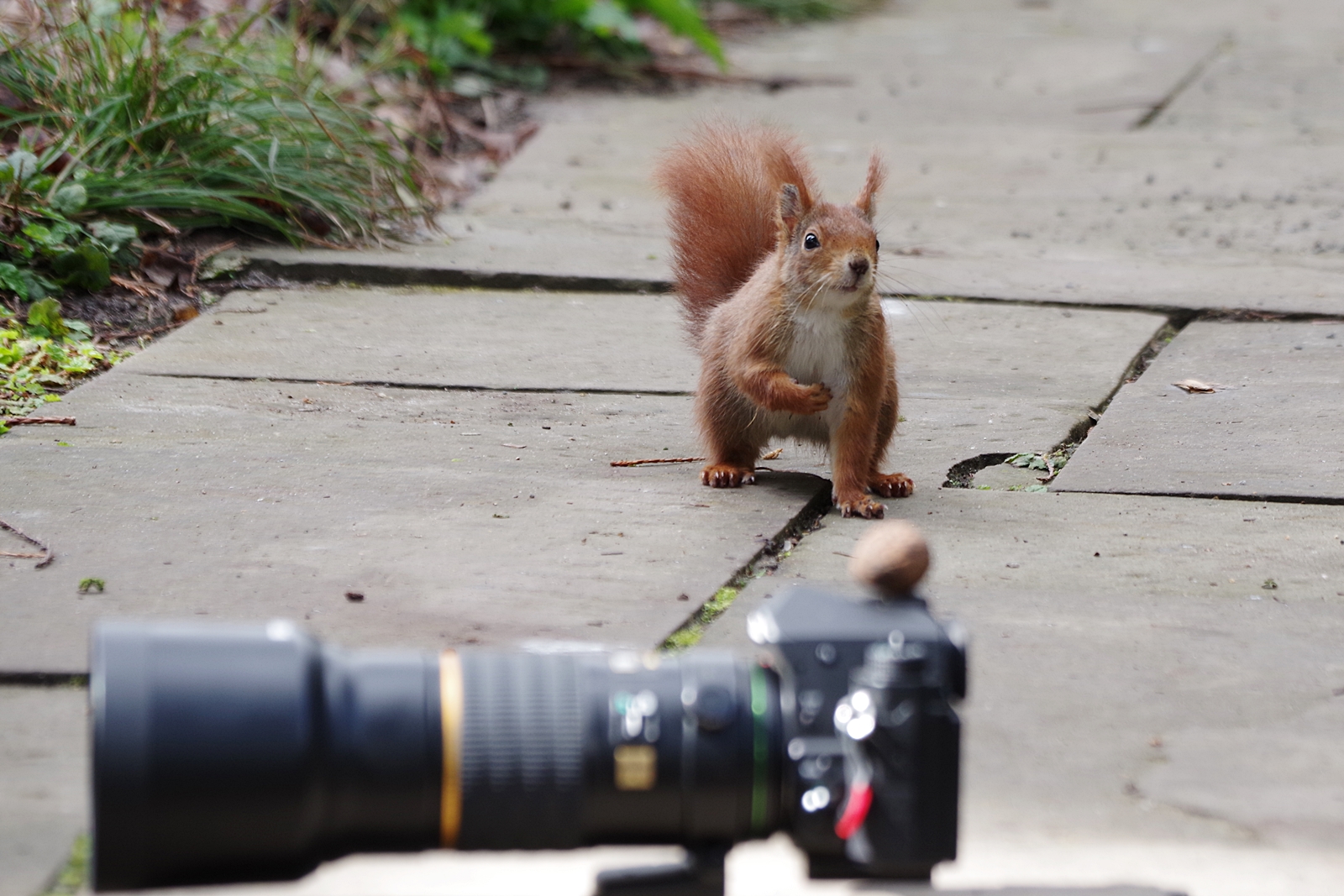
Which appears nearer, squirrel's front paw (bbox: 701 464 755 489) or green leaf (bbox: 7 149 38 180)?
squirrel's front paw (bbox: 701 464 755 489)

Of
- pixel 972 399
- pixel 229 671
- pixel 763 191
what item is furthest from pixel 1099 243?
pixel 229 671

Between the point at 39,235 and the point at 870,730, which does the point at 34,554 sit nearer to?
the point at 870,730

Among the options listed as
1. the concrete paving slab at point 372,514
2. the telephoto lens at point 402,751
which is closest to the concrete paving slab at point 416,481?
the concrete paving slab at point 372,514

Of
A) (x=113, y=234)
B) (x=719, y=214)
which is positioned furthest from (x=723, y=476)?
(x=113, y=234)

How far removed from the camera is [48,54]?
5816 mm

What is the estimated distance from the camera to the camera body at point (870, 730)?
5.59ft

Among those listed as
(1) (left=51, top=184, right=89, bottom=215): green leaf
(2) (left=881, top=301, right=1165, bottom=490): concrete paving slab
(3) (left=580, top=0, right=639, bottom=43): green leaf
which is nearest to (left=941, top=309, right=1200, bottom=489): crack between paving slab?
(2) (left=881, top=301, right=1165, bottom=490): concrete paving slab

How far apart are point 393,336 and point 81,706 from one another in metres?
2.54

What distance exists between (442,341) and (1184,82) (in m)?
5.55

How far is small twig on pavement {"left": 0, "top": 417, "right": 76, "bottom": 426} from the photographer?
3.97 m

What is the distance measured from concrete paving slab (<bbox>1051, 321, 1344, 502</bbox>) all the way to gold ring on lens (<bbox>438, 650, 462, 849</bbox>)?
2211mm

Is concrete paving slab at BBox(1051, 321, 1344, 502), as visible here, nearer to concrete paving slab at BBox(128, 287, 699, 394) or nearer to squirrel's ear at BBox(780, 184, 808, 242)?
squirrel's ear at BBox(780, 184, 808, 242)

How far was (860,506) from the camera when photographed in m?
3.52

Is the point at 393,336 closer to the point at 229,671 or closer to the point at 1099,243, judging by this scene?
the point at 1099,243
